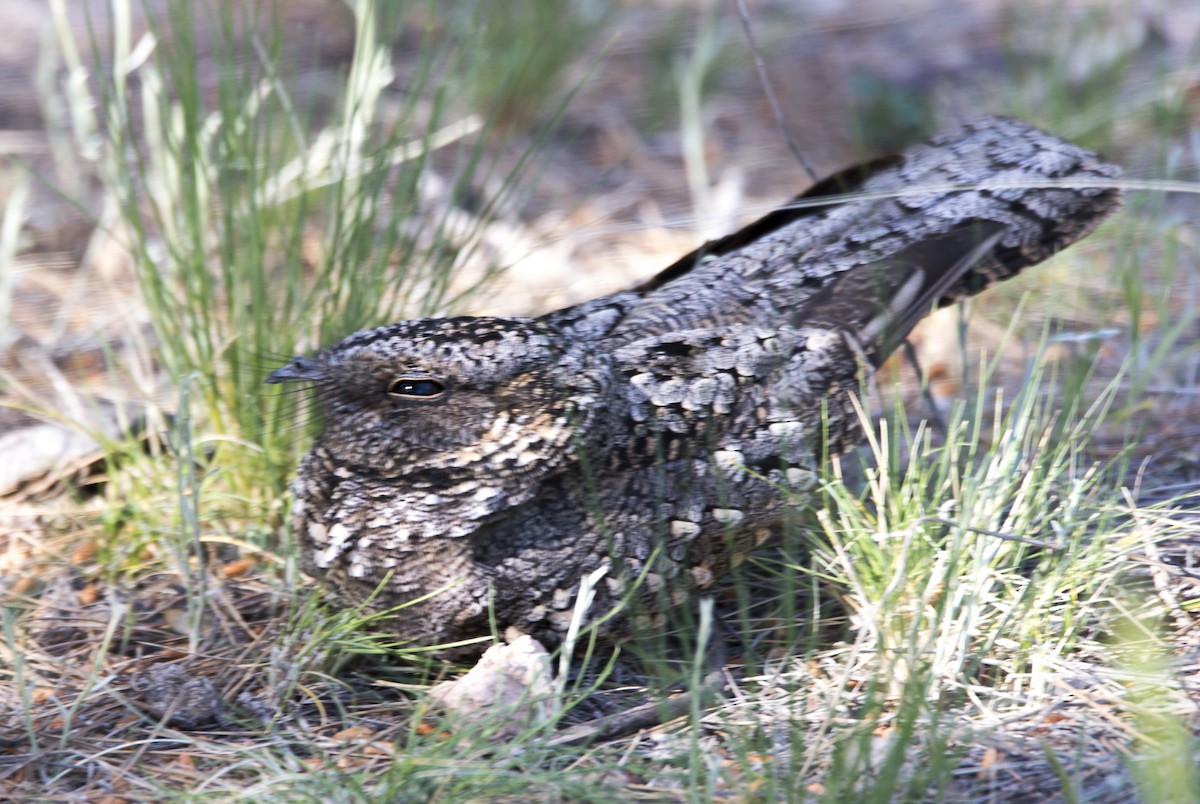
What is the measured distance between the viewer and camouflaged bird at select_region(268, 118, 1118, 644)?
215cm

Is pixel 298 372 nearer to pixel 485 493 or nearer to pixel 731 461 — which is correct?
pixel 485 493

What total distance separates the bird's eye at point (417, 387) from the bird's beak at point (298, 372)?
0.17 meters

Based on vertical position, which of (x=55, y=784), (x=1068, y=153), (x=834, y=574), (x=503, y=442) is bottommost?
(x=55, y=784)

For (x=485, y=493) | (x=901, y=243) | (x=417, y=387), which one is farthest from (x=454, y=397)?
(x=901, y=243)

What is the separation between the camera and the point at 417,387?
2141mm

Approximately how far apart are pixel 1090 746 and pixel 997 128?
5.37ft

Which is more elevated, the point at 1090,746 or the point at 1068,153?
the point at 1068,153

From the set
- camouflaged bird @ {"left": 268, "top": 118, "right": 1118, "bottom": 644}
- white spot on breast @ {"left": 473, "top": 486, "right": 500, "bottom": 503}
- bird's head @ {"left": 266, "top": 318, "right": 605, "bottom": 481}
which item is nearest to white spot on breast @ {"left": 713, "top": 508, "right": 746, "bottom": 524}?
camouflaged bird @ {"left": 268, "top": 118, "right": 1118, "bottom": 644}

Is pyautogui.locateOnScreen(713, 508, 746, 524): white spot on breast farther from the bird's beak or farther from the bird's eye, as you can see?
the bird's beak

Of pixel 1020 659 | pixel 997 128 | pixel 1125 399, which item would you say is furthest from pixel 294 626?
pixel 1125 399

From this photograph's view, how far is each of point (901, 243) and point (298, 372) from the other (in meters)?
1.44

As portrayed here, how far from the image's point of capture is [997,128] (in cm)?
284

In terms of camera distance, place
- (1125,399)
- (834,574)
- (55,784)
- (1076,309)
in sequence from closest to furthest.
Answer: (55,784) → (834,574) → (1125,399) → (1076,309)

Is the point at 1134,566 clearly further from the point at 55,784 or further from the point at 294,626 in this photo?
the point at 55,784
